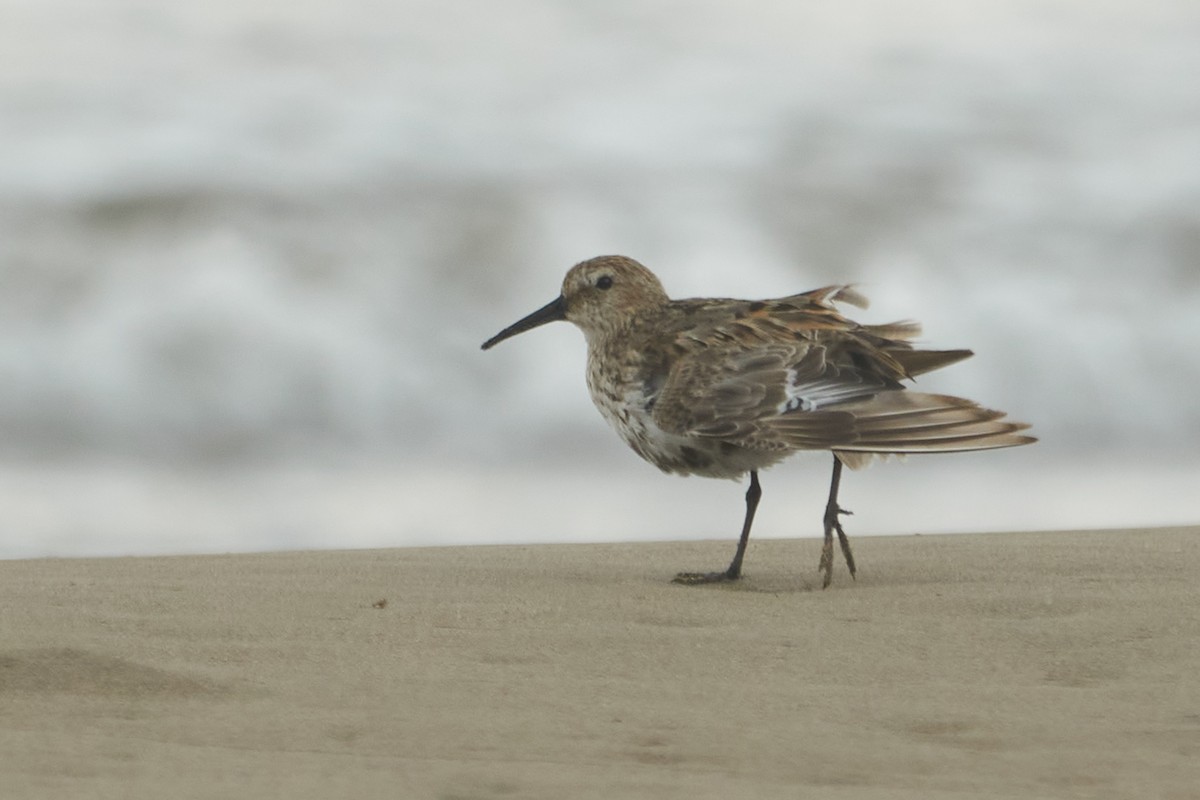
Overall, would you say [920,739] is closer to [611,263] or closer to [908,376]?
[908,376]

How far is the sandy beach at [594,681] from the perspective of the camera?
3.11 meters

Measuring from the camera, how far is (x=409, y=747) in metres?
3.31

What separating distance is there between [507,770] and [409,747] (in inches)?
10.7

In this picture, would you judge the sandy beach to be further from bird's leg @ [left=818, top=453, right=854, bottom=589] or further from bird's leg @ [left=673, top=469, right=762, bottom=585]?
bird's leg @ [left=673, top=469, right=762, bottom=585]

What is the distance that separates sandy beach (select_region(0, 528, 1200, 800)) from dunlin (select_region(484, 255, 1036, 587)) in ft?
1.57

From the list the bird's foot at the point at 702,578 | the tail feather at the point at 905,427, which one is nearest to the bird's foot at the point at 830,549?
the tail feather at the point at 905,427

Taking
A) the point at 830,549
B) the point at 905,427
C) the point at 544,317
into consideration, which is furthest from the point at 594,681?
the point at 544,317

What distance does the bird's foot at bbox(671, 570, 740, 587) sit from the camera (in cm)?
607

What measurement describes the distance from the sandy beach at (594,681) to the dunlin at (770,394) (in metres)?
0.48

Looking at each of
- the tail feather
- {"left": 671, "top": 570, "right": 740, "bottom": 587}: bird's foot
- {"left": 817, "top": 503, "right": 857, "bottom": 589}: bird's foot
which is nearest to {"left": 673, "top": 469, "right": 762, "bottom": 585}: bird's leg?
{"left": 671, "top": 570, "right": 740, "bottom": 587}: bird's foot

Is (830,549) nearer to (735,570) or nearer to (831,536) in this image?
(831,536)

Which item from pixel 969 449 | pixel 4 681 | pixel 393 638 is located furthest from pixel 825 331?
pixel 4 681

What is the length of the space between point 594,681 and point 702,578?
210cm

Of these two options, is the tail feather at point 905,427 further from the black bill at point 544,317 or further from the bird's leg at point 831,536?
the black bill at point 544,317
